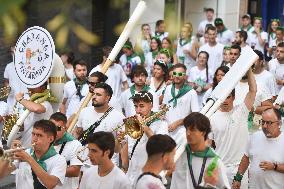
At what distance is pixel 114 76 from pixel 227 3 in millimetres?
13203

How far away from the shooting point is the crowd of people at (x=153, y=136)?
19.1 feet

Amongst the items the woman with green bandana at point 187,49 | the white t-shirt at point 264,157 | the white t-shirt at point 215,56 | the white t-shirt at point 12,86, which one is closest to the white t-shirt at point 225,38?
the woman with green bandana at point 187,49

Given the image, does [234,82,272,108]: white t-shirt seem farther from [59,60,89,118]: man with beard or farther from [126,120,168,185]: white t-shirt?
[59,60,89,118]: man with beard

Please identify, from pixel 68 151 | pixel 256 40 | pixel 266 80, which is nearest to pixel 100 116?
pixel 68 151

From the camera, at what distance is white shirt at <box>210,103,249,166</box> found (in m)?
7.99

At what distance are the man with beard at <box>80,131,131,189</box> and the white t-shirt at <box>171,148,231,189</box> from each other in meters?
0.51

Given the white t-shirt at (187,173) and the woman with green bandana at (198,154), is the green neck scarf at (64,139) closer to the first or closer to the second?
the white t-shirt at (187,173)

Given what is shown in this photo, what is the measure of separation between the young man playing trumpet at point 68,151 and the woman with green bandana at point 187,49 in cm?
916

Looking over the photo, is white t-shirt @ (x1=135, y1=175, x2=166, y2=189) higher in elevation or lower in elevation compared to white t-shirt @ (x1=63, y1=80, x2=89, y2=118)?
higher

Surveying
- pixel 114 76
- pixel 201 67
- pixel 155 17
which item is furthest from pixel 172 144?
pixel 155 17

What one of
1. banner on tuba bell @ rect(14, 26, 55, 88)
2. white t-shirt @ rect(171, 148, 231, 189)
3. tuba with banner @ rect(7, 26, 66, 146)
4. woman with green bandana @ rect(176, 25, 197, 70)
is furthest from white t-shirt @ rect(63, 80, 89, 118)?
woman with green bandana @ rect(176, 25, 197, 70)

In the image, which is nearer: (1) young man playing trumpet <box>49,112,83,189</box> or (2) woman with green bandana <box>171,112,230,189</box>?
(2) woman with green bandana <box>171,112,230,189</box>

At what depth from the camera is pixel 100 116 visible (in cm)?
830

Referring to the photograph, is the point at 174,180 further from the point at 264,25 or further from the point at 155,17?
the point at 264,25
